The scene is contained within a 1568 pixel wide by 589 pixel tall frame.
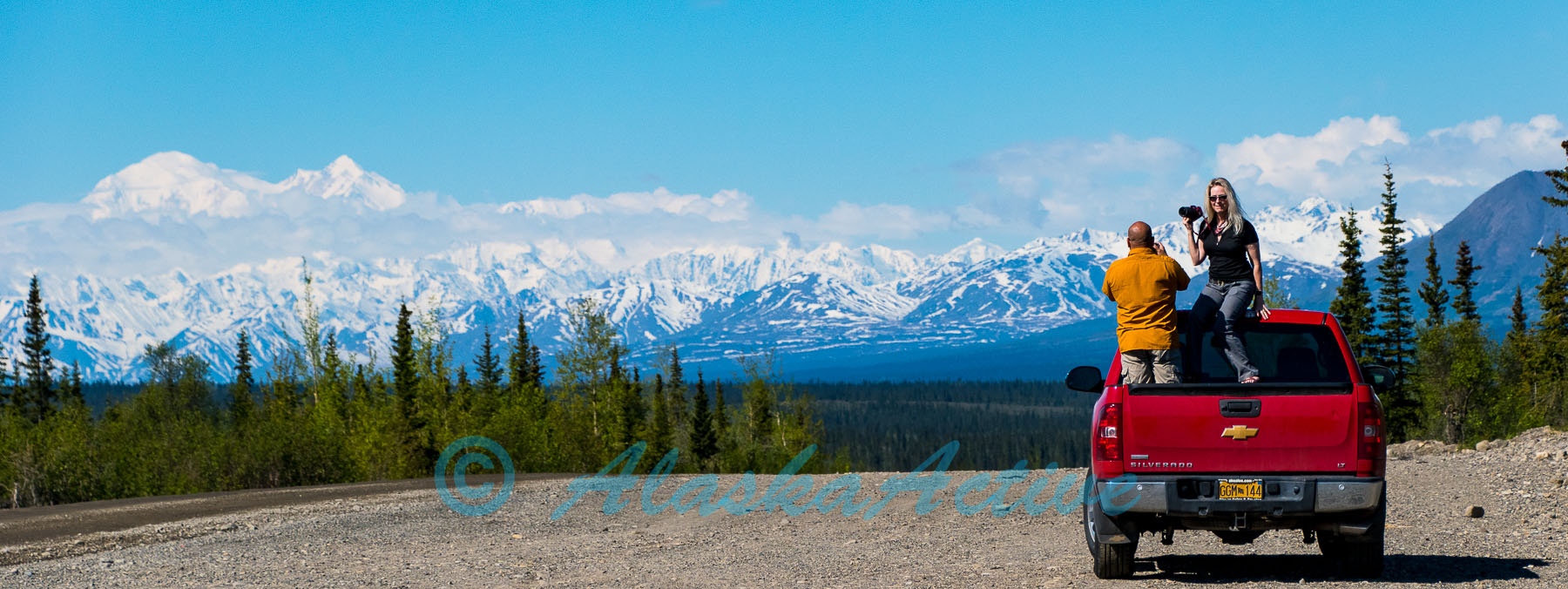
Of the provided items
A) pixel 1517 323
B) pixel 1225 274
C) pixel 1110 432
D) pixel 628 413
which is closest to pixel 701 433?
pixel 628 413

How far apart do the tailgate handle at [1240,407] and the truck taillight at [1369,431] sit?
795 millimetres

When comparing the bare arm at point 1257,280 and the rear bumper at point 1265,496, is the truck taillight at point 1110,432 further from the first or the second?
the bare arm at point 1257,280

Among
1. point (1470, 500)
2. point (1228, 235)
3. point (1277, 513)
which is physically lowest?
point (1470, 500)

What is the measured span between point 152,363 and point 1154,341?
108 meters

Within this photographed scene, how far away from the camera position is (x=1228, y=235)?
11.5 m

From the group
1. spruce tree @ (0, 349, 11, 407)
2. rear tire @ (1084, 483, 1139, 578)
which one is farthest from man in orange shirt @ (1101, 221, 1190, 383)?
spruce tree @ (0, 349, 11, 407)

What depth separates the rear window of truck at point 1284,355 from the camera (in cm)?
1082

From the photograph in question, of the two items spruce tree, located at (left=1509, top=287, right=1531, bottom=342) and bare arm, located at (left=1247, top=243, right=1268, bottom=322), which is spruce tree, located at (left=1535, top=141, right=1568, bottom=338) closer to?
spruce tree, located at (left=1509, top=287, right=1531, bottom=342)

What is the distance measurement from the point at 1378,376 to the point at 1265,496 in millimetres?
1982

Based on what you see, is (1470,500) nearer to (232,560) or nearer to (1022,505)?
(1022,505)

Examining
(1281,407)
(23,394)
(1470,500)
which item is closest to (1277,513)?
(1281,407)

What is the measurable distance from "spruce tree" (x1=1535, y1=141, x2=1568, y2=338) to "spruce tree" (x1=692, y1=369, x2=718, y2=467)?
156 ft

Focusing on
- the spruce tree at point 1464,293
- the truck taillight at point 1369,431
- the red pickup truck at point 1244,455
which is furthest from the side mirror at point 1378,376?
the spruce tree at point 1464,293

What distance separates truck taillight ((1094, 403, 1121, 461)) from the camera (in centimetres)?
1006
